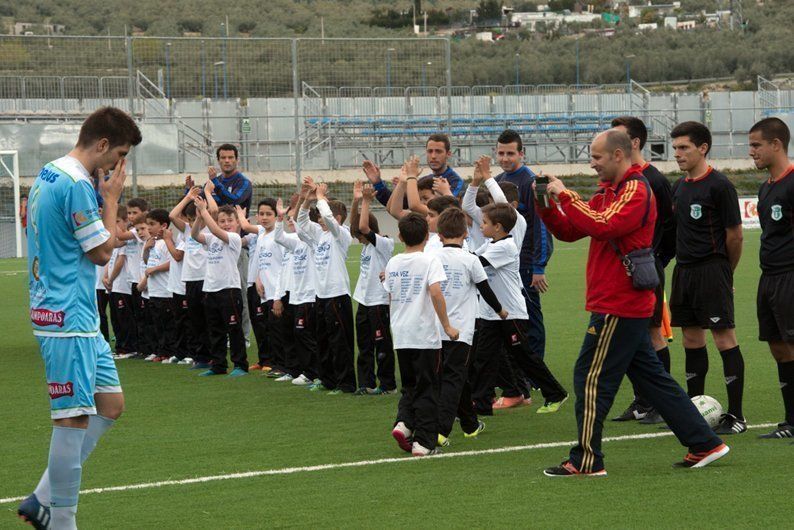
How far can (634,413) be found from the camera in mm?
9109

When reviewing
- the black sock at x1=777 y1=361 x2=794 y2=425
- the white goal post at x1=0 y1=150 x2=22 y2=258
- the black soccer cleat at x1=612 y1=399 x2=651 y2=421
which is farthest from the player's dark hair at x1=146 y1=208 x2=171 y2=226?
the white goal post at x1=0 y1=150 x2=22 y2=258

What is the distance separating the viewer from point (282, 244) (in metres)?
11.8

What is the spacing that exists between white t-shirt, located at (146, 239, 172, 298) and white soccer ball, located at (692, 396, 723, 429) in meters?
7.70

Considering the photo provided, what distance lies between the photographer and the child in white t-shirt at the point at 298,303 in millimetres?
11617

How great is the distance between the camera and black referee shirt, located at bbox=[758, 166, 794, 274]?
8.08 meters

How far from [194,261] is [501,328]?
4810 millimetres

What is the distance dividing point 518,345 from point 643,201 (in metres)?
2.85

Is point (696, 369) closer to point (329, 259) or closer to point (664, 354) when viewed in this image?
point (664, 354)

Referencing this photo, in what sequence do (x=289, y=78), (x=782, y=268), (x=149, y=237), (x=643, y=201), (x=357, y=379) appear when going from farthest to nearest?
(x=289, y=78), (x=149, y=237), (x=357, y=379), (x=782, y=268), (x=643, y=201)

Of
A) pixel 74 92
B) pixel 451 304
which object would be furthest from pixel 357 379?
pixel 74 92

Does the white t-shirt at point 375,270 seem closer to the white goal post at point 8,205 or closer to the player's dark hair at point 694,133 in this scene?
the player's dark hair at point 694,133

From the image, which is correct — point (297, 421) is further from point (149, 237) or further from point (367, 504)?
point (149, 237)

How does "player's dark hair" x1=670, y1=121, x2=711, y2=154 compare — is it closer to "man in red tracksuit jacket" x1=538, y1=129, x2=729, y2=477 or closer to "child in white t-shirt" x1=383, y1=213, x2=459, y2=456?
"man in red tracksuit jacket" x1=538, y1=129, x2=729, y2=477

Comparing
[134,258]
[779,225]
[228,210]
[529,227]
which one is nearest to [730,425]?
[779,225]
